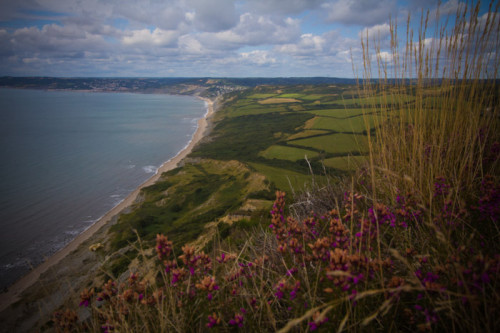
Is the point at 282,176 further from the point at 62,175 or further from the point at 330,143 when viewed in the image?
the point at 62,175

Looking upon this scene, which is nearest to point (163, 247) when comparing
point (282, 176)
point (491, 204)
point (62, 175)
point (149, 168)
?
point (491, 204)

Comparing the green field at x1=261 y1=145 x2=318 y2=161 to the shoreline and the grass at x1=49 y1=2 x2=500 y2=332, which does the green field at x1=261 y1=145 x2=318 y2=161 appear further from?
the grass at x1=49 y1=2 x2=500 y2=332

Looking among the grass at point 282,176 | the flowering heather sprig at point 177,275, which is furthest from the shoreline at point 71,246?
the grass at point 282,176

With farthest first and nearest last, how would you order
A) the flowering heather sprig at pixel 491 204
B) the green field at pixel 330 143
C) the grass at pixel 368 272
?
1. the green field at pixel 330 143
2. the flowering heather sprig at pixel 491 204
3. the grass at pixel 368 272

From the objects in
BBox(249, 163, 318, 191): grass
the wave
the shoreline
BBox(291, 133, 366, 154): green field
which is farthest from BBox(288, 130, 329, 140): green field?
the wave

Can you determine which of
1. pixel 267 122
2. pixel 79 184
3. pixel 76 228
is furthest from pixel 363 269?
pixel 267 122

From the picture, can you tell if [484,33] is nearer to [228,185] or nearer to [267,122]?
[228,185]

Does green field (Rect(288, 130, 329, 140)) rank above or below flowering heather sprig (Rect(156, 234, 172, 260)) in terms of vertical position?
below

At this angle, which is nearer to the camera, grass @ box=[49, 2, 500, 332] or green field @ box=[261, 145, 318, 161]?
grass @ box=[49, 2, 500, 332]

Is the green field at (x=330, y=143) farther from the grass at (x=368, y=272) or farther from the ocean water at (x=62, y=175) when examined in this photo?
the grass at (x=368, y=272)
